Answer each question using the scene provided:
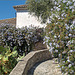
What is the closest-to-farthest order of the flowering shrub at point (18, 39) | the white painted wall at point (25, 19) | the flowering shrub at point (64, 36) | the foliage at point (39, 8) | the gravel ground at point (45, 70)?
the flowering shrub at point (64, 36) < the gravel ground at point (45, 70) < the flowering shrub at point (18, 39) < the foliage at point (39, 8) < the white painted wall at point (25, 19)

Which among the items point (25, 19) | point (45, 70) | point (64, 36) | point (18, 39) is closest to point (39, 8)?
point (25, 19)

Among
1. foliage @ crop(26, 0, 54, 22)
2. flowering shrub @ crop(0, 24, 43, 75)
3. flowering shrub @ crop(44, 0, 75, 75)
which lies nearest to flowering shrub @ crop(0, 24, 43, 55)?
flowering shrub @ crop(0, 24, 43, 75)

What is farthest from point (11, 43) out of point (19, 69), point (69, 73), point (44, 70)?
point (69, 73)

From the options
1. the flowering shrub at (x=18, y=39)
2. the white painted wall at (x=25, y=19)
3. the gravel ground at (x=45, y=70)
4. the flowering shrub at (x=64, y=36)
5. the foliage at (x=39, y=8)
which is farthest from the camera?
the white painted wall at (x=25, y=19)

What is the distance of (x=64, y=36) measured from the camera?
11.0 feet

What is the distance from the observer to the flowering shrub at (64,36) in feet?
10.7

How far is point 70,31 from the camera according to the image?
10.8 ft

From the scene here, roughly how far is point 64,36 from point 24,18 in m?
14.3

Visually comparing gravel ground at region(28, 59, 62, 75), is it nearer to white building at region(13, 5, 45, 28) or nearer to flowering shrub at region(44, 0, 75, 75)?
flowering shrub at region(44, 0, 75, 75)

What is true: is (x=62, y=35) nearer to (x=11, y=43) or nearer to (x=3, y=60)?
(x=3, y=60)

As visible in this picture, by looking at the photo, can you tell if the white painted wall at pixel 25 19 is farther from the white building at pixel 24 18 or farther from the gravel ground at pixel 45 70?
the gravel ground at pixel 45 70

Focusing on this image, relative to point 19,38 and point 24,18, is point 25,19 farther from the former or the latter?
point 19,38

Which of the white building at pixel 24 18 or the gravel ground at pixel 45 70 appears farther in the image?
the white building at pixel 24 18

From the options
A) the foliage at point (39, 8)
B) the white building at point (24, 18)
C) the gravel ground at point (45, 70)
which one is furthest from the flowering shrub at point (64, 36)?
the white building at point (24, 18)
